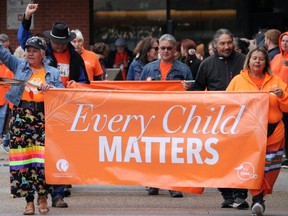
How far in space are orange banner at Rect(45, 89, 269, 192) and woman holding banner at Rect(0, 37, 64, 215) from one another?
170mm

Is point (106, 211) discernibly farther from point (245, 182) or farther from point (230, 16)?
point (230, 16)

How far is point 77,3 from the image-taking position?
18.3m

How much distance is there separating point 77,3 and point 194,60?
462 centimetres

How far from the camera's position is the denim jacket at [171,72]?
10812 mm

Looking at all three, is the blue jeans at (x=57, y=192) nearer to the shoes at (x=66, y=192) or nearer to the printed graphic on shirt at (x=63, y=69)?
the shoes at (x=66, y=192)

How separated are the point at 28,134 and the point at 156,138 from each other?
1265 millimetres

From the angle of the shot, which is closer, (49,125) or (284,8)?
(49,125)

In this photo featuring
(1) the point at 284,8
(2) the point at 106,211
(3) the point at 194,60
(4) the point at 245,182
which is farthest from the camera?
(1) the point at 284,8

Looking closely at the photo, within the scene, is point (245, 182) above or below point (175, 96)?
below

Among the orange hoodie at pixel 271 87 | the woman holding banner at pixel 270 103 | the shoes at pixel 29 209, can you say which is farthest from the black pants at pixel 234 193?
the shoes at pixel 29 209

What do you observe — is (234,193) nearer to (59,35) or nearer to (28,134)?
(28,134)

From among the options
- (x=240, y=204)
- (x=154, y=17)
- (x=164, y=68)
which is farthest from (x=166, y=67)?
(x=154, y=17)

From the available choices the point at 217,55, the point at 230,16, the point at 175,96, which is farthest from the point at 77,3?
the point at 175,96

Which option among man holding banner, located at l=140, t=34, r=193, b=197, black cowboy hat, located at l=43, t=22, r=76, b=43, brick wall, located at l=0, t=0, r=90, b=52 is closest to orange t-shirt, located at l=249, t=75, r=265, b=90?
man holding banner, located at l=140, t=34, r=193, b=197
